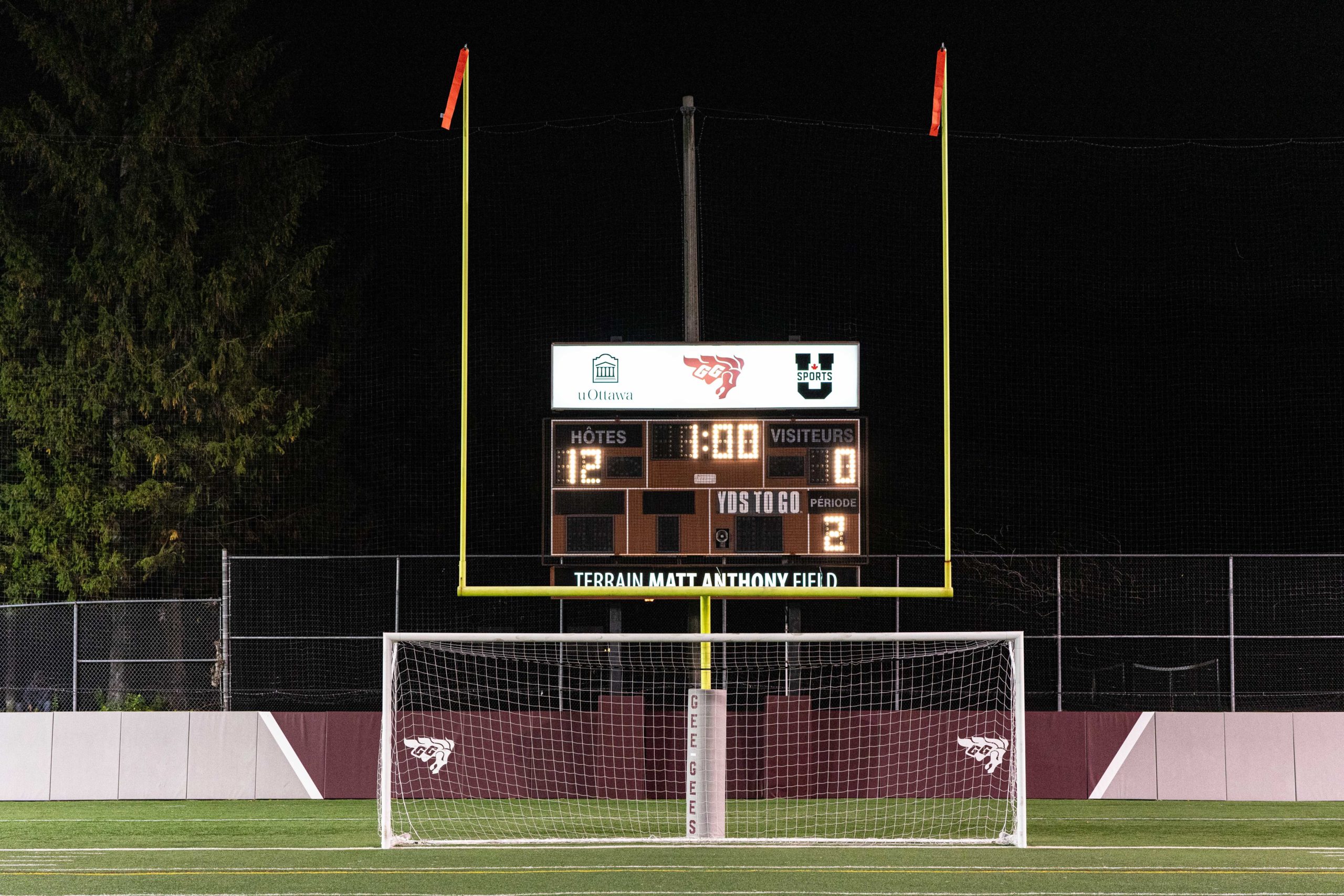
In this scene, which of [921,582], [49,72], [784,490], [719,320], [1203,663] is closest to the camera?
[784,490]

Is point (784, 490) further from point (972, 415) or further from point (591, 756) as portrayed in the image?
point (972, 415)

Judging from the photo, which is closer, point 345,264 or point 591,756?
point 591,756

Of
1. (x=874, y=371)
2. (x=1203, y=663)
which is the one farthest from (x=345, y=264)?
(x=1203, y=663)

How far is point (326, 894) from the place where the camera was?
7.04 metres

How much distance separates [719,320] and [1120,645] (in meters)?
7.10

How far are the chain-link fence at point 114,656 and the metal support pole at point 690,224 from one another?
578 centimetres

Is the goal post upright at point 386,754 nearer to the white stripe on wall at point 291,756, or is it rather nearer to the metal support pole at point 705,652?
the metal support pole at point 705,652

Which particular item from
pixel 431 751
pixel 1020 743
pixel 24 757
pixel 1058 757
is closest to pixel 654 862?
pixel 1020 743

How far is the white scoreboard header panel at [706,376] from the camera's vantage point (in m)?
9.55

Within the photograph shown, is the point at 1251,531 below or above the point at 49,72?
below

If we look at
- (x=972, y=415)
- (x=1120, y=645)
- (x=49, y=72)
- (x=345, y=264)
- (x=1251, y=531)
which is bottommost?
(x=1120, y=645)

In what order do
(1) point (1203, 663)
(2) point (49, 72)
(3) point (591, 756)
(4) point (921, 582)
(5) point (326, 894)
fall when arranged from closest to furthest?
(5) point (326, 894) < (3) point (591, 756) < (1) point (1203, 663) < (2) point (49, 72) < (4) point (921, 582)

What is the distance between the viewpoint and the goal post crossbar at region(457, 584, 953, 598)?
9359 millimetres

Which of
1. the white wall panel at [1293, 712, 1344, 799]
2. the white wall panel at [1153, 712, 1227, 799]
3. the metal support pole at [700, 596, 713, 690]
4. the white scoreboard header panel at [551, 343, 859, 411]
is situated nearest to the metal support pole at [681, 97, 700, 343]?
the white scoreboard header panel at [551, 343, 859, 411]
